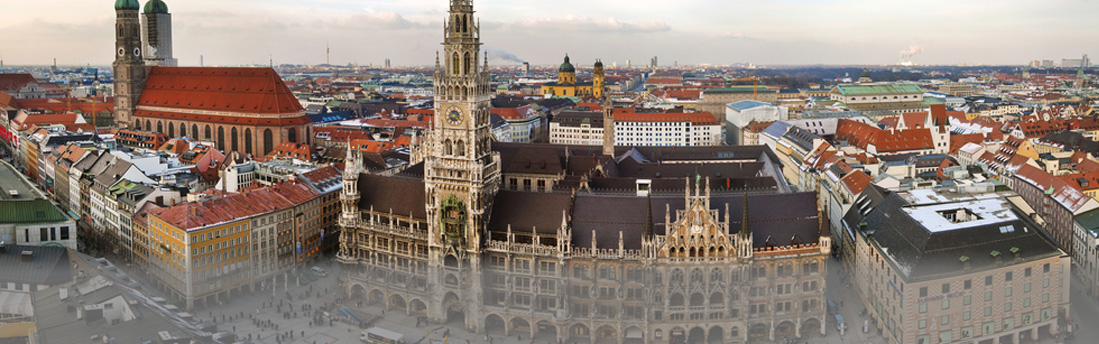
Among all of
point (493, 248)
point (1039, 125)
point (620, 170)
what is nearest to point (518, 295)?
point (493, 248)

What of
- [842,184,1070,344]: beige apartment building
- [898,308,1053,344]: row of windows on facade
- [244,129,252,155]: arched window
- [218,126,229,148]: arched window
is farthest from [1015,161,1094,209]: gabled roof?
[218,126,229,148]: arched window

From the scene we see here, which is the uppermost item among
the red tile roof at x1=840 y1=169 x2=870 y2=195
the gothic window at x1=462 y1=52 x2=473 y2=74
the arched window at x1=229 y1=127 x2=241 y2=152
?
the gothic window at x1=462 y1=52 x2=473 y2=74

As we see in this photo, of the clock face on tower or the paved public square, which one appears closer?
the paved public square

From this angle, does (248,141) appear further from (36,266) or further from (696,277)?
(696,277)

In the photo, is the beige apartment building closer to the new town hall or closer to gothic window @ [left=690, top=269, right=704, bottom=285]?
the new town hall

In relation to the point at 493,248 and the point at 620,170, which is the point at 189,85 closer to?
the point at 620,170

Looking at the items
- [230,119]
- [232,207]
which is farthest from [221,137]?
[232,207]
